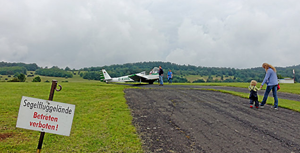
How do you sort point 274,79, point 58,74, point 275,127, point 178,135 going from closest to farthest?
point 178,135 < point 275,127 < point 274,79 < point 58,74

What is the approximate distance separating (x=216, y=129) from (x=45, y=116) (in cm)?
541

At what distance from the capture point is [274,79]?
379 inches

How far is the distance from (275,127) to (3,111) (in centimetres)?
1117

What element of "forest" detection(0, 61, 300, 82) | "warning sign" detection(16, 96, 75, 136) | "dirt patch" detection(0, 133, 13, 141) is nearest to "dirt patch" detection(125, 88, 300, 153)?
"warning sign" detection(16, 96, 75, 136)

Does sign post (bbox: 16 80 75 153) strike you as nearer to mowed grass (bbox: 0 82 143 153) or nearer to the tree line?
mowed grass (bbox: 0 82 143 153)

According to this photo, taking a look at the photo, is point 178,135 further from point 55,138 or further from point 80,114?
point 80,114

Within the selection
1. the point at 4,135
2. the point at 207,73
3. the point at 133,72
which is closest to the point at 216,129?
the point at 4,135

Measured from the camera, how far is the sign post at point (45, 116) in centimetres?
337

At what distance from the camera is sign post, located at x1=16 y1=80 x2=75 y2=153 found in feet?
11.0

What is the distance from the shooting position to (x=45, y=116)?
351cm

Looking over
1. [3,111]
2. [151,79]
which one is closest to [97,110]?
[3,111]

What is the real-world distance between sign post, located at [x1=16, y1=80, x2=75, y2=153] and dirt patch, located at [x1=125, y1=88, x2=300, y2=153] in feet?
7.69

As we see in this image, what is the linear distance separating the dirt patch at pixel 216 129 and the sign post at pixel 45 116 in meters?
2.34

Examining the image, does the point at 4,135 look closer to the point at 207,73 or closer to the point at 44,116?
the point at 44,116
